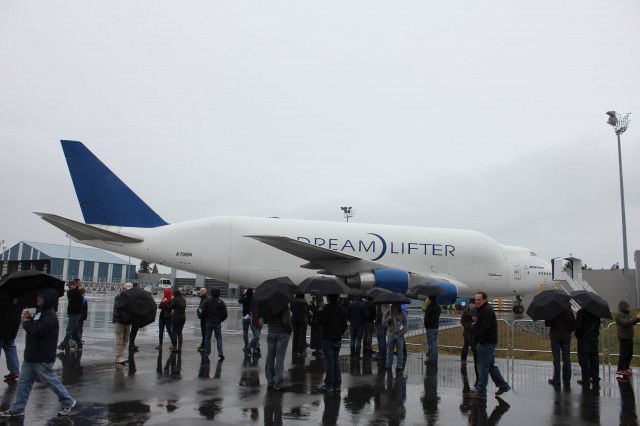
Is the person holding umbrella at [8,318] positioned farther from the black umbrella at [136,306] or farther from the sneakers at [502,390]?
the sneakers at [502,390]

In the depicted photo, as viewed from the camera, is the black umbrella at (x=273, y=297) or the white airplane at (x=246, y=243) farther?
the white airplane at (x=246, y=243)

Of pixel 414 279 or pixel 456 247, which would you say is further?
pixel 456 247

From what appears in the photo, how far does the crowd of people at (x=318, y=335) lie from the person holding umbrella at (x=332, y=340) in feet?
0.06

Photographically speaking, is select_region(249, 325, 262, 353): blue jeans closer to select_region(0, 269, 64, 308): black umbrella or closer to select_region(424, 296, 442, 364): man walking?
select_region(424, 296, 442, 364): man walking

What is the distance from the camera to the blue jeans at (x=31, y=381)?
675 cm

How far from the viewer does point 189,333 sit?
1852cm

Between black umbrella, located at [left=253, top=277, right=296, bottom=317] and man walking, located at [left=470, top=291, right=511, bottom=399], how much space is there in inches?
137

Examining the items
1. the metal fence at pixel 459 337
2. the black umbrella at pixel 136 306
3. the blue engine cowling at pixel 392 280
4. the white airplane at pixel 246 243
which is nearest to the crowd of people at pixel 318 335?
the black umbrella at pixel 136 306

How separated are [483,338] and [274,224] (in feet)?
43.5

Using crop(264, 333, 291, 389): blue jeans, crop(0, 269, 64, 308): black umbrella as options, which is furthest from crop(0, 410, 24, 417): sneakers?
crop(264, 333, 291, 389): blue jeans

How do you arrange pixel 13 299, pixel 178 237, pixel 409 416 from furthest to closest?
1. pixel 178 237
2. pixel 13 299
3. pixel 409 416

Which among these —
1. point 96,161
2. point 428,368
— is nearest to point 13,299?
point 428,368

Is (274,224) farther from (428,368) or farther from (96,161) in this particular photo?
(428,368)

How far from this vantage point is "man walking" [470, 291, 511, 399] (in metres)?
8.75
